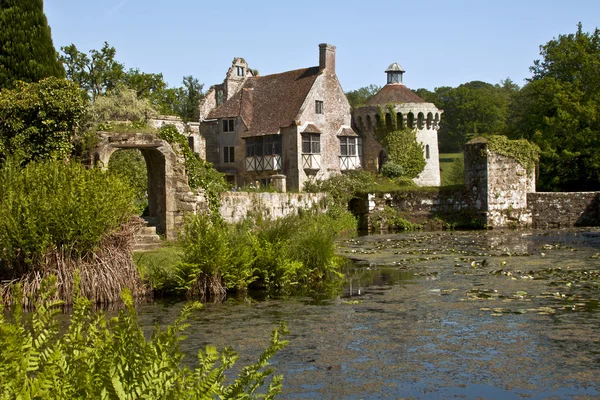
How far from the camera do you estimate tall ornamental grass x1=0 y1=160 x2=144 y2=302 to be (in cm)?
1273

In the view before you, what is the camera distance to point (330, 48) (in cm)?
4738

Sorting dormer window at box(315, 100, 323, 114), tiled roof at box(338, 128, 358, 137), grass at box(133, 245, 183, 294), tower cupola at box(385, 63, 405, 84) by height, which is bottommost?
grass at box(133, 245, 183, 294)

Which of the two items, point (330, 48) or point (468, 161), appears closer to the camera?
point (468, 161)

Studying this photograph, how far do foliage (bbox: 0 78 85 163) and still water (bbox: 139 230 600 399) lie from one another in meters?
7.89

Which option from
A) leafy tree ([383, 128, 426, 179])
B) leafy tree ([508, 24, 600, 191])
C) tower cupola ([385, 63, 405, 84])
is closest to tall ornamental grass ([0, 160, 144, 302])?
leafy tree ([508, 24, 600, 191])

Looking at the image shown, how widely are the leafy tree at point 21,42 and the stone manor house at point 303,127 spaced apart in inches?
922

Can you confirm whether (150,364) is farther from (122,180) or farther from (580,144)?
(580,144)

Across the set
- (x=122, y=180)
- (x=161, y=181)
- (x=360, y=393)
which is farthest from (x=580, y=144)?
(x=360, y=393)

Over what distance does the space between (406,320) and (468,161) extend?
940 inches

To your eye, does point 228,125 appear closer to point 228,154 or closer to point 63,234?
point 228,154

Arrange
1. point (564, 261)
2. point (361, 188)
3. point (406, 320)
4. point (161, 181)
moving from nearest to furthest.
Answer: point (406, 320) < point (564, 261) < point (161, 181) < point (361, 188)

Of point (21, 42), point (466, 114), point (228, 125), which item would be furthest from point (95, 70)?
point (466, 114)

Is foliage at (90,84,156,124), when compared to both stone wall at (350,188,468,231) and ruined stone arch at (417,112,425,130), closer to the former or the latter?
stone wall at (350,188,468,231)

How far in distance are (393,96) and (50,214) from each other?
3834 cm
